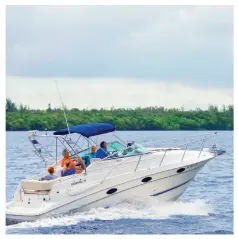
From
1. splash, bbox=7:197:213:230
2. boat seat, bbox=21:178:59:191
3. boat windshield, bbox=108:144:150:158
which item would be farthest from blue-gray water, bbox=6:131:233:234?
boat seat, bbox=21:178:59:191

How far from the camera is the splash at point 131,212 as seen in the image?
15.1 metres

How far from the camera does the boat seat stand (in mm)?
15312

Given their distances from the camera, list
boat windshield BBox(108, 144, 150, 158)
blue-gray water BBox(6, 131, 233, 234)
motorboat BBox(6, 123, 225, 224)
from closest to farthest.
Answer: blue-gray water BBox(6, 131, 233, 234) < motorboat BBox(6, 123, 225, 224) < boat windshield BBox(108, 144, 150, 158)

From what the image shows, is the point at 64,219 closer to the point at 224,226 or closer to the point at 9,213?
the point at 9,213

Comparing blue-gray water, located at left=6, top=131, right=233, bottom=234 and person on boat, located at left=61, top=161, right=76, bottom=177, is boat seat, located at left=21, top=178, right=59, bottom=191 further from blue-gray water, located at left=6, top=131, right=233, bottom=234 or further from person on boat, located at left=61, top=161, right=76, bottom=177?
blue-gray water, located at left=6, top=131, right=233, bottom=234

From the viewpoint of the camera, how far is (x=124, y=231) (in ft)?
49.1

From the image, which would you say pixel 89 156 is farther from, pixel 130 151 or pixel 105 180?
pixel 130 151

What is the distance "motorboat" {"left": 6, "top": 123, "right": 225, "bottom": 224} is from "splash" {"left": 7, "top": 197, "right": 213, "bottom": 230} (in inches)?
4.3

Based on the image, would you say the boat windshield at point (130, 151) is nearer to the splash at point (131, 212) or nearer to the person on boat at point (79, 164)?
the person on boat at point (79, 164)

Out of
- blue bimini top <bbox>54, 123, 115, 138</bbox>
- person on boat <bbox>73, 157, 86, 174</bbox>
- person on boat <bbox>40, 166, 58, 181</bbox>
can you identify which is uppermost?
blue bimini top <bbox>54, 123, 115, 138</bbox>

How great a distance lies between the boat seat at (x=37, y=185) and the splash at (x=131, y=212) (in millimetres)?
631

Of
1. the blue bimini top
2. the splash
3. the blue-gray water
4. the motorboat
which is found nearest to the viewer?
the blue-gray water

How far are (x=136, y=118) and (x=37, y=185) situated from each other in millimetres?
11503

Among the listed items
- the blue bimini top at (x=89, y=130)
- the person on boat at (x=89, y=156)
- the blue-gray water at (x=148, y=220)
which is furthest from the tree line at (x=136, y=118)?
the person on boat at (x=89, y=156)
